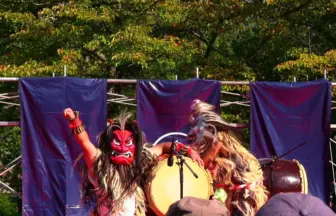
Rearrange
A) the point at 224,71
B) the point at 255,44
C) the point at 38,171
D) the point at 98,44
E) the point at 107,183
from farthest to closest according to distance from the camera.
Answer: the point at 255,44 → the point at 224,71 → the point at 98,44 → the point at 38,171 → the point at 107,183

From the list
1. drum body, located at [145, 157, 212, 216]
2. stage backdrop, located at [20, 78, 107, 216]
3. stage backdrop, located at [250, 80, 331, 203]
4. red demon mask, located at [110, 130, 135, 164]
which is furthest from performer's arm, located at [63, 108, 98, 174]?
stage backdrop, located at [250, 80, 331, 203]

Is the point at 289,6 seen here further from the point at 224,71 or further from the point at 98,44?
the point at 98,44

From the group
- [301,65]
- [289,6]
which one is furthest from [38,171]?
[289,6]

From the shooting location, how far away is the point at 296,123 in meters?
8.66

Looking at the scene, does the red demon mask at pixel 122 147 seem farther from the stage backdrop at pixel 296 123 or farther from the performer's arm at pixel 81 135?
the stage backdrop at pixel 296 123

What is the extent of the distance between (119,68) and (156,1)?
1265 mm

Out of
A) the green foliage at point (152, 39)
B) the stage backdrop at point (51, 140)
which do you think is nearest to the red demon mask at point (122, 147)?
the stage backdrop at point (51, 140)

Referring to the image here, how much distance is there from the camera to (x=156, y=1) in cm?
1066

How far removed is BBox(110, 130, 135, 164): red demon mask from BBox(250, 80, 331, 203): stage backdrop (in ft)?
11.9

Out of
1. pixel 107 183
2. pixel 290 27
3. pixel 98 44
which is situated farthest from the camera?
pixel 290 27

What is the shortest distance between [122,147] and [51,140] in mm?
2968

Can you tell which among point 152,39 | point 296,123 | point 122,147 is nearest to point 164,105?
point 296,123

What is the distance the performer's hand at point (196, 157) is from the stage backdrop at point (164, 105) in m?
2.54

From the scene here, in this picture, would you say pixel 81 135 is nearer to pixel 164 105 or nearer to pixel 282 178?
pixel 282 178
